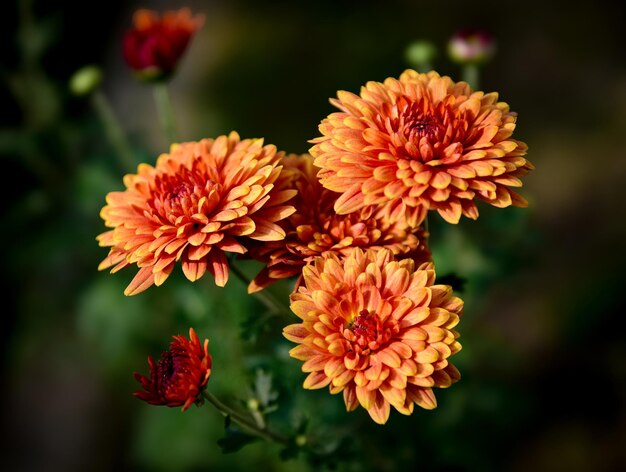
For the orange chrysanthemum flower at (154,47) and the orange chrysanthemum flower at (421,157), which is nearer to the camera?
the orange chrysanthemum flower at (421,157)

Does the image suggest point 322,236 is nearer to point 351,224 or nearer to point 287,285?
point 351,224

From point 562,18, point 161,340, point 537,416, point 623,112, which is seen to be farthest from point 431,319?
point 562,18

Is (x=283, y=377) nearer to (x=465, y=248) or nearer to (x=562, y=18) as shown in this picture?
(x=465, y=248)

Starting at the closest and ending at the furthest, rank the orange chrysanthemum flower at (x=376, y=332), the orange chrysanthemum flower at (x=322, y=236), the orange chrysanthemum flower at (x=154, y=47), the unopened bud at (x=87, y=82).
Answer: the orange chrysanthemum flower at (x=376, y=332) < the orange chrysanthemum flower at (x=322, y=236) < the orange chrysanthemum flower at (x=154, y=47) < the unopened bud at (x=87, y=82)

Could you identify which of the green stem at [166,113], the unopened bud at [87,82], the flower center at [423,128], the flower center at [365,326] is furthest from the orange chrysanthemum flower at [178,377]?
the unopened bud at [87,82]

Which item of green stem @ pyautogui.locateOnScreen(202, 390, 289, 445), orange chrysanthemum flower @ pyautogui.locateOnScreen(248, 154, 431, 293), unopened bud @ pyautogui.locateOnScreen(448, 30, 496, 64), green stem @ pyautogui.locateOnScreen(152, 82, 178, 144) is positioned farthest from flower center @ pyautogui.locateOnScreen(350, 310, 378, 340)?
unopened bud @ pyautogui.locateOnScreen(448, 30, 496, 64)

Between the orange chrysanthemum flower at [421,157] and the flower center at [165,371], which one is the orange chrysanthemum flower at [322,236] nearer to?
the orange chrysanthemum flower at [421,157]

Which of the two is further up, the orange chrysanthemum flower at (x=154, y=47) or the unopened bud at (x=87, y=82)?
the orange chrysanthemum flower at (x=154, y=47)

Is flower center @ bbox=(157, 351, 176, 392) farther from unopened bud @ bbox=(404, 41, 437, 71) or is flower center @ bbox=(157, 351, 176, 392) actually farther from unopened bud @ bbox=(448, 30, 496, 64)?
unopened bud @ bbox=(448, 30, 496, 64)

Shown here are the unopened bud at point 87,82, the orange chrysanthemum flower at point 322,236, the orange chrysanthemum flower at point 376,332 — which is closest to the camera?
the orange chrysanthemum flower at point 376,332
